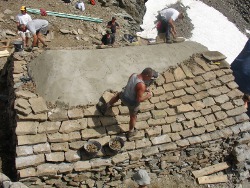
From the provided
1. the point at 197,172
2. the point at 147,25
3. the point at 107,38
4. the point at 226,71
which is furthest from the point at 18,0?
the point at 197,172

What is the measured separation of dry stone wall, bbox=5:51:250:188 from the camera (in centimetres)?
737

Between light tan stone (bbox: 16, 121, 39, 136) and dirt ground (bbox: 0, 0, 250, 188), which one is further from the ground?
dirt ground (bbox: 0, 0, 250, 188)

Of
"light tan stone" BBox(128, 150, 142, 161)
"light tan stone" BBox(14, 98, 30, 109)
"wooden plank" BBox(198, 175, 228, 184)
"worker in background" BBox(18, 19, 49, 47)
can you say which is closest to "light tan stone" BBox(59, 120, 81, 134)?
"light tan stone" BBox(14, 98, 30, 109)

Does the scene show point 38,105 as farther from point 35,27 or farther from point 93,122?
point 35,27

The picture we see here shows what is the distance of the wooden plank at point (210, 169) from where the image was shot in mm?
9141

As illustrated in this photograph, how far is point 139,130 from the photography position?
823 centimetres

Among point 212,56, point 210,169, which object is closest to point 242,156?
point 210,169

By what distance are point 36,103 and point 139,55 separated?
3.30 m

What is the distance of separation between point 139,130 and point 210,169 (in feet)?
8.47

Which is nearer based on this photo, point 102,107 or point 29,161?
point 29,161

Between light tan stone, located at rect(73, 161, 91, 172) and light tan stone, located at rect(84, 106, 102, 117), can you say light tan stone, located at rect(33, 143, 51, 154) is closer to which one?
light tan stone, located at rect(73, 161, 91, 172)

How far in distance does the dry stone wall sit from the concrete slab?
0.25 metres

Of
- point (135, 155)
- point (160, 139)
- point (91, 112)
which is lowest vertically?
point (135, 155)

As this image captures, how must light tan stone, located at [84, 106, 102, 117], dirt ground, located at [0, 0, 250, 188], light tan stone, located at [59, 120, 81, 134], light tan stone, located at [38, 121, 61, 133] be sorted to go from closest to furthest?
light tan stone, located at [38, 121, 61, 133] < light tan stone, located at [59, 120, 81, 134] < light tan stone, located at [84, 106, 102, 117] < dirt ground, located at [0, 0, 250, 188]
